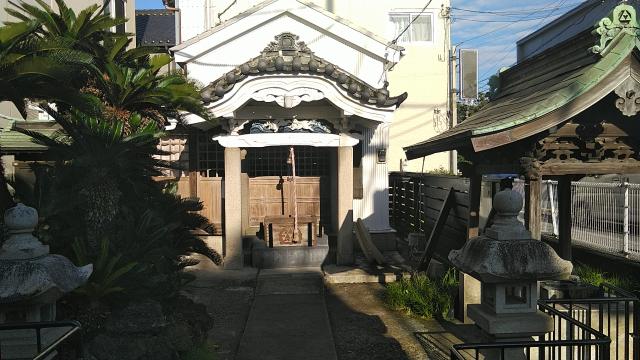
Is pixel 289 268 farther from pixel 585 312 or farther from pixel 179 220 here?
pixel 585 312

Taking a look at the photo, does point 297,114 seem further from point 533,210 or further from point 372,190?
point 533,210

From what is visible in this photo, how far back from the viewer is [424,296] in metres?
8.38

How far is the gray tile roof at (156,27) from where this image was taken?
21453mm

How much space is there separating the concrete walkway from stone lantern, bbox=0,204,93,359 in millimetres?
3101

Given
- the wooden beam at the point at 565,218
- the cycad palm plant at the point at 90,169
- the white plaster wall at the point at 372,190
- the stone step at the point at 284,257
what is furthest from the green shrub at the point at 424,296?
the cycad palm plant at the point at 90,169

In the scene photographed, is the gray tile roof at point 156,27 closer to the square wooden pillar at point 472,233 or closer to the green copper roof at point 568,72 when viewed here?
the square wooden pillar at point 472,233

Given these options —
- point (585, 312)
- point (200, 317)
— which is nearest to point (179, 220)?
point (200, 317)

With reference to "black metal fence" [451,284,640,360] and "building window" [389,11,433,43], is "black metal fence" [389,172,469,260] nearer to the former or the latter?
"black metal fence" [451,284,640,360]

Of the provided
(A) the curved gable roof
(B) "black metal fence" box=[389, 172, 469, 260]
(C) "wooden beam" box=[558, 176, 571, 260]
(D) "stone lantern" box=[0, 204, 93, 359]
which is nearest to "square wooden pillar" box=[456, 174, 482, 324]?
(B) "black metal fence" box=[389, 172, 469, 260]

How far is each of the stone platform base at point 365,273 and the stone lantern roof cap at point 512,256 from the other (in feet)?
21.7

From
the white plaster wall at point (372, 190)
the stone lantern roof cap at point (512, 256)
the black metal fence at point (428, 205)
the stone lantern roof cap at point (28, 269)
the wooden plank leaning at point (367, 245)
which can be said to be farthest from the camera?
the white plaster wall at point (372, 190)

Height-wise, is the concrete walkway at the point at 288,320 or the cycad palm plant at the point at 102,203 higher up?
the cycad palm plant at the point at 102,203

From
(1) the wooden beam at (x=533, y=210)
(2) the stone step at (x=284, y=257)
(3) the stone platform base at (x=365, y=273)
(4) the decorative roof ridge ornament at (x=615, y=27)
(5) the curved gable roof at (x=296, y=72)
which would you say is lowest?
(3) the stone platform base at (x=365, y=273)

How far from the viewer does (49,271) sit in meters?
3.88
